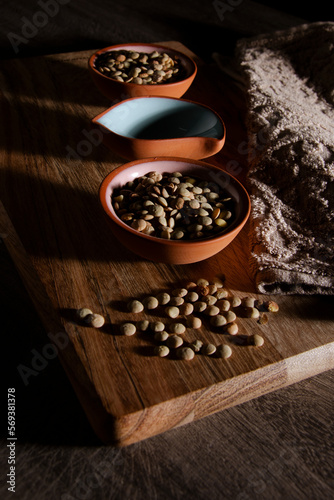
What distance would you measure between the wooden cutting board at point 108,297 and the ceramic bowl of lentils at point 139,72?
0.12m

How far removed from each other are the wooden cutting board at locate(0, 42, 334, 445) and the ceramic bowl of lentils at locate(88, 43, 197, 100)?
12cm

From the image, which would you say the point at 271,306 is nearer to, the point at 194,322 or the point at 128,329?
the point at 194,322

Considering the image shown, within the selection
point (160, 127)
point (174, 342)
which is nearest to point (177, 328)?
point (174, 342)

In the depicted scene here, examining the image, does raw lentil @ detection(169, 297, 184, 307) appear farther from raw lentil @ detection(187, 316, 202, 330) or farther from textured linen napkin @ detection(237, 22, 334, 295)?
textured linen napkin @ detection(237, 22, 334, 295)

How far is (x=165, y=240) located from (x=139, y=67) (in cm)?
65

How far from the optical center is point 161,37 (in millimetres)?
1771

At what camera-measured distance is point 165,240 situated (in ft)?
2.36

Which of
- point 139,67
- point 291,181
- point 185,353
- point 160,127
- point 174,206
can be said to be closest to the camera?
point 185,353

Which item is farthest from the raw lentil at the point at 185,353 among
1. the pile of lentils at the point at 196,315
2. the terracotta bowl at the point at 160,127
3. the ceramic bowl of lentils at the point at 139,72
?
the ceramic bowl of lentils at the point at 139,72

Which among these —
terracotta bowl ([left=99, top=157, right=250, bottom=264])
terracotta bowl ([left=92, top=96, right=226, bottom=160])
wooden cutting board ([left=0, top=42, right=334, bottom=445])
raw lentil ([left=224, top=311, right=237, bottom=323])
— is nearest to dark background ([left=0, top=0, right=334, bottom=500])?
wooden cutting board ([left=0, top=42, right=334, bottom=445])

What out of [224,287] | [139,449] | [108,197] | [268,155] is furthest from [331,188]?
[139,449]

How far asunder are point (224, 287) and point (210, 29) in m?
1.43

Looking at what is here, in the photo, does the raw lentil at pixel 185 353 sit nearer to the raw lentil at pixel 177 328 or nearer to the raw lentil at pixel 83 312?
the raw lentil at pixel 177 328

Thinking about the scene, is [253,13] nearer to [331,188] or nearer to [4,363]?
[331,188]
